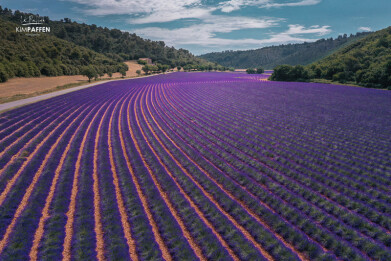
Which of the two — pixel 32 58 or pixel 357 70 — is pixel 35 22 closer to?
pixel 32 58

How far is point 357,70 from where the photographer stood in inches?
2405

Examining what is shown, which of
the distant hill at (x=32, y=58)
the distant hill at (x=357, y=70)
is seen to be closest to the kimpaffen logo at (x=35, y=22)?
the distant hill at (x=32, y=58)

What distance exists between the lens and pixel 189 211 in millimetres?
9320

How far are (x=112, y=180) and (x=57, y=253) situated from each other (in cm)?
503

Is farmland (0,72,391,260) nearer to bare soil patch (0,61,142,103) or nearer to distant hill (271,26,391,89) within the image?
→ bare soil patch (0,61,142,103)

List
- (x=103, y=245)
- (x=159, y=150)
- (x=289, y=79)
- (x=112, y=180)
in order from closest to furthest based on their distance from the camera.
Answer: (x=103, y=245)
(x=112, y=180)
(x=159, y=150)
(x=289, y=79)

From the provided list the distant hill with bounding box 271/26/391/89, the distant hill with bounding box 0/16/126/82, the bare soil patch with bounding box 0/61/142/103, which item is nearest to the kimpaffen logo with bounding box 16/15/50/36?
the distant hill with bounding box 0/16/126/82

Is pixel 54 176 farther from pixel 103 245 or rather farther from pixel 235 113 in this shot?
pixel 235 113

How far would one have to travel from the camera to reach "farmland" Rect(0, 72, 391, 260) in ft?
24.7

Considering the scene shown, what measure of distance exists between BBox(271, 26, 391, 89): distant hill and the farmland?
4153 cm

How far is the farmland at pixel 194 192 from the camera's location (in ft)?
24.7

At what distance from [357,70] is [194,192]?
72386 millimetres

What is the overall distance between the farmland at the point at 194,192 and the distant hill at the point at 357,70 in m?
41.5

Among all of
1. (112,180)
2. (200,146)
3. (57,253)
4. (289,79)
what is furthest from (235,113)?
(289,79)
